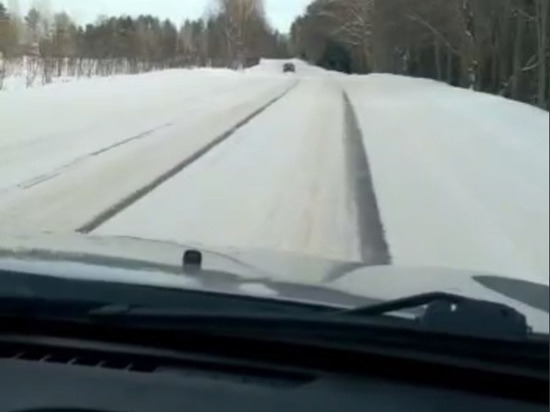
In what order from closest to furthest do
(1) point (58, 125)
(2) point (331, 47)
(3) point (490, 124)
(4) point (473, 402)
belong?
(3) point (490, 124) → (4) point (473, 402) → (2) point (331, 47) → (1) point (58, 125)

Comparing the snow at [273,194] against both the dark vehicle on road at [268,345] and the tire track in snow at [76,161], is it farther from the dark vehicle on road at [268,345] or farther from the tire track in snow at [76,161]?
the tire track in snow at [76,161]

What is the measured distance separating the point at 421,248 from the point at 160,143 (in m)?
8.82

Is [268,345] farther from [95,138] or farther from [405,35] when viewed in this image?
[95,138]

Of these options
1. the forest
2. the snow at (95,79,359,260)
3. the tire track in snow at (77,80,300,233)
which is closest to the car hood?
the forest

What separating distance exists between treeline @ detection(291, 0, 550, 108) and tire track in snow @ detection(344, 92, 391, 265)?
0.54 feet

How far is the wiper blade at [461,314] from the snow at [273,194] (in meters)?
1.32

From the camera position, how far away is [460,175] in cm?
163

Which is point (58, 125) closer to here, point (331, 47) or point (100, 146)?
point (100, 146)

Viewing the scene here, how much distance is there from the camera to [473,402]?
1737 mm

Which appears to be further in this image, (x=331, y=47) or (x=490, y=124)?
(x=331, y=47)

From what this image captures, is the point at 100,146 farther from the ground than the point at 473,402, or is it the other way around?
the point at 473,402

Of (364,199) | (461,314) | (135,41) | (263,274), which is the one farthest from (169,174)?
(135,41)

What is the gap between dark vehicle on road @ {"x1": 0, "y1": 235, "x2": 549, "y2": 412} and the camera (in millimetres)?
1742

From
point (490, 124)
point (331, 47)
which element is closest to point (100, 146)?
point (331, 47)
